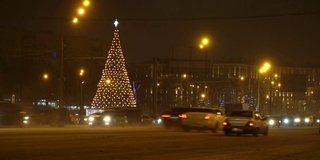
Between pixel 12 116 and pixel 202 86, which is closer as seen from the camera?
pixel 12 116

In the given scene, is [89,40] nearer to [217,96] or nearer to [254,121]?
[217,96]

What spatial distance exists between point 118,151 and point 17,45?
93620 millimetres

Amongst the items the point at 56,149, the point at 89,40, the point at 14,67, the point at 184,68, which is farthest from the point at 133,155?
the point at 89,40

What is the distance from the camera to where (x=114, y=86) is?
243 ft

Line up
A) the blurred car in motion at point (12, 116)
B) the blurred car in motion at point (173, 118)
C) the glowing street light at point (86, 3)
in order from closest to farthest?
the glowing street light at point (86, 3), the blurred car in motion at point (173, 118), the blurred car in motion at point (12, 116)

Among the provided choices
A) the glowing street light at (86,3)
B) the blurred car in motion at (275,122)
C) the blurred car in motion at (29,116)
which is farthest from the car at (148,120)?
the glowing street light at (86,3)

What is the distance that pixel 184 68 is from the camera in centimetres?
6862

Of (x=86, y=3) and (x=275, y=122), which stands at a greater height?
(x=86, y=3)

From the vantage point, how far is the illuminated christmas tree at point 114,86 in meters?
71.9

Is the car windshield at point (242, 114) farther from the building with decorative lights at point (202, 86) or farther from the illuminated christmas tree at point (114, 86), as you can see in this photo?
the illuminated christmas tree at point (114, 86)

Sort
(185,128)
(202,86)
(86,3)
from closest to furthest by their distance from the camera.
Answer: (185,128), (86,3), (202,86)

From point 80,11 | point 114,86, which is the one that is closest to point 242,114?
point 80,11

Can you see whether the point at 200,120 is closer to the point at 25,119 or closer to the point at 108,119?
the point at 25,119

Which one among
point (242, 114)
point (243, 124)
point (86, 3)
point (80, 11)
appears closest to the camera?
point (243, 124)
